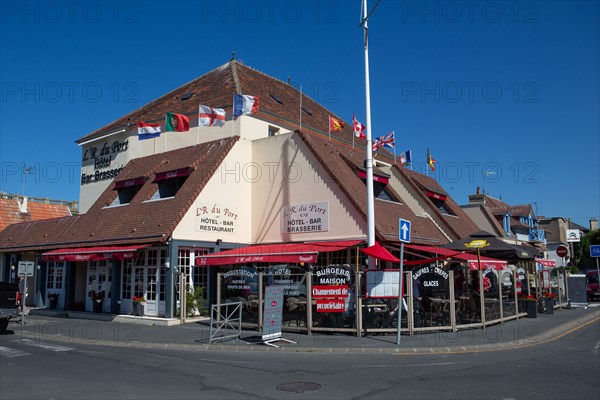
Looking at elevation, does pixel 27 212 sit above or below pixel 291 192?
above

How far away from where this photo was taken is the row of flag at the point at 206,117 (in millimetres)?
22875

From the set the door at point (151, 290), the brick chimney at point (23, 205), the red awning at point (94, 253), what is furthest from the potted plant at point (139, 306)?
the brick chimney at point (23, 205)

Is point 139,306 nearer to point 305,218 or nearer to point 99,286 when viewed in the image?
point 99,286

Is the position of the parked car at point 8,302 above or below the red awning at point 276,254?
below

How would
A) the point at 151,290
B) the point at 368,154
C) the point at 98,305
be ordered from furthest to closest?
the point at 98,305, the point at 151,290, the point at 368,154

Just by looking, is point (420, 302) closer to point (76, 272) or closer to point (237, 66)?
point (76, 272)

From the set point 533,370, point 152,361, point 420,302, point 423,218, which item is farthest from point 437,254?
point 152,361

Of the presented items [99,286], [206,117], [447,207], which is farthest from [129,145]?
[447,207]

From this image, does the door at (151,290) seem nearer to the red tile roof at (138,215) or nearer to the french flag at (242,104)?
the red tile roof at (138,215)

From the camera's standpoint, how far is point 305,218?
76.6ft

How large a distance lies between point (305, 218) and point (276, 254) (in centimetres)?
497

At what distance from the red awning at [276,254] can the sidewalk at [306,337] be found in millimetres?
2444

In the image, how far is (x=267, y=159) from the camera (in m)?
25.2

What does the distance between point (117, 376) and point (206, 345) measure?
193 inches
